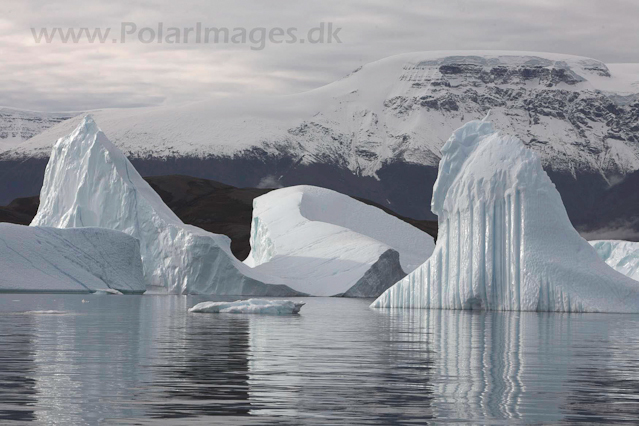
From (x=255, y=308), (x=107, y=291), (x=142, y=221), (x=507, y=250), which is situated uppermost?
(x=142, y=221)

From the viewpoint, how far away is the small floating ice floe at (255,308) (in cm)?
2869

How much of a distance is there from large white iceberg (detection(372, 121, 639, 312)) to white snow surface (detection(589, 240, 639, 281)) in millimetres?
20217

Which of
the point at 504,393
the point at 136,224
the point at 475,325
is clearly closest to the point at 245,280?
the point at 136,224

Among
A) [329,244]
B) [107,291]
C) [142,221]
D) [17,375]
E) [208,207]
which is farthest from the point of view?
[208,207]

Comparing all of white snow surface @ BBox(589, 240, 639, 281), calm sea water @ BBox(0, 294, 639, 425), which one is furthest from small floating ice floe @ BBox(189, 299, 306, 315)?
white snow surface @ BBox(589, 240, 639, 281)

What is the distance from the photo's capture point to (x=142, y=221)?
50062 millimetres

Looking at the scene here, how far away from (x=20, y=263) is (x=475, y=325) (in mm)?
25071

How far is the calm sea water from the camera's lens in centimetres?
899

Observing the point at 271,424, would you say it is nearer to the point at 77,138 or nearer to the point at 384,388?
the point at 384,388

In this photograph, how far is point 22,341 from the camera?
16.6 meters

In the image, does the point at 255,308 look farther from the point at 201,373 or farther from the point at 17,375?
the point at 17,375

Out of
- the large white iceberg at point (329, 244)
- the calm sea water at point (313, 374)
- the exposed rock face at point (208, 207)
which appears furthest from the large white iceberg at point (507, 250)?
the exposed rock face at point (208, 207)

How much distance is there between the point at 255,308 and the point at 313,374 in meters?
16.8

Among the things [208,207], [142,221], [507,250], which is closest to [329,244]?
[142,221]
